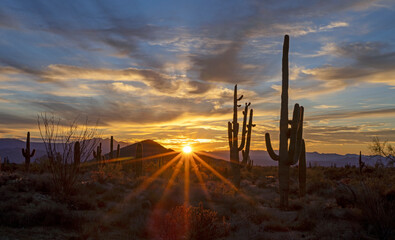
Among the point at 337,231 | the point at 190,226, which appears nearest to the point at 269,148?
the point at 337,231

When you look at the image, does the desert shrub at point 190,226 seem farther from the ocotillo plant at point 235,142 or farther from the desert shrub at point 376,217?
the ocotillo plant at point 235,142

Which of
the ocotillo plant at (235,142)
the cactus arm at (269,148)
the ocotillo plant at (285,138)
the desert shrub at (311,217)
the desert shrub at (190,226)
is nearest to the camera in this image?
the desert shrub at (190,226)

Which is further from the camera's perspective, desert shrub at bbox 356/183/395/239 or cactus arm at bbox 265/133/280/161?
cactus arm at bbox 265/133/280/161

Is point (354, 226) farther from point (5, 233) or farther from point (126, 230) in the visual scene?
point (5, 233)

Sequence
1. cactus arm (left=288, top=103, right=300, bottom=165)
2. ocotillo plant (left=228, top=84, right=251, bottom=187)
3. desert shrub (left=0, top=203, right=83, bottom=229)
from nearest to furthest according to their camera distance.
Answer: desert shrub (left=0, top=203, right=83, bottom=229)
cactus arm (left=288, top=103, right=300, bottom=165)
ocotillo plant (left=228, top=84, right=251, bottom=187)

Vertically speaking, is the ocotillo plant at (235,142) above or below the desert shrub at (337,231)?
above

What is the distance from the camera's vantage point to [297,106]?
1425 cm

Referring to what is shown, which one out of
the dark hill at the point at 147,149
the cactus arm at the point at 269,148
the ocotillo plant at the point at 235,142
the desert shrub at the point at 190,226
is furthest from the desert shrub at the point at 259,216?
the dark hill at the point at 147,149

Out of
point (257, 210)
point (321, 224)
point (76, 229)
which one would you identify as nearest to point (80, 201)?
point (76, 229)

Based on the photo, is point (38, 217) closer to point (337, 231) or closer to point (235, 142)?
point (337, 231)

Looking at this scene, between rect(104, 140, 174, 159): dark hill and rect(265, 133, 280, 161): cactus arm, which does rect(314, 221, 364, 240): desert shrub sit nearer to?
rect(265, 133, 280, 161): cactus arm

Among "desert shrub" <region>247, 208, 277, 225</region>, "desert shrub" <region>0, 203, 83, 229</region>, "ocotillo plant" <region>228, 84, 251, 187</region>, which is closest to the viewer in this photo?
"desert shrub" <region>0, 203, 83, 229</region>

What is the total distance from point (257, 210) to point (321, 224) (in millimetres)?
2984

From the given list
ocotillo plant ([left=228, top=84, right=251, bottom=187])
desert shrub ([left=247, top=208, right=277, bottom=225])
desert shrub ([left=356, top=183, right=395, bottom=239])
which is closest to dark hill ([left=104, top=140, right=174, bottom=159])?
ocotillo plant ([left=228, top=84, right=251, bottom=187])
